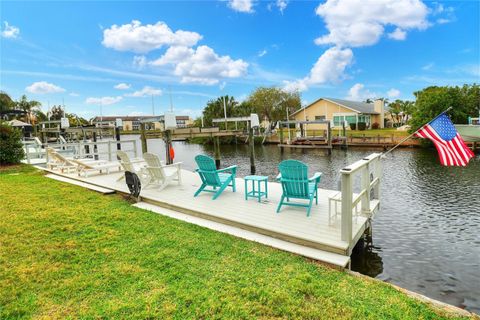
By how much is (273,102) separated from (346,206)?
5012 centimetres

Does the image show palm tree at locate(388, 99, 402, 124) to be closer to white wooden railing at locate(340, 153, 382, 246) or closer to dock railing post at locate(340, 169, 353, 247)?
white wooden railing at locate(340, 153, 382, 246)

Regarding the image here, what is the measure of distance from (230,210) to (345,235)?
94.6 inches

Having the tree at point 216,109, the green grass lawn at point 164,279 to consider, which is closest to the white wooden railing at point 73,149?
the green grass lawn at point 164,279

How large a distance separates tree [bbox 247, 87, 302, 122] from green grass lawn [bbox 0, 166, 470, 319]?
160ft

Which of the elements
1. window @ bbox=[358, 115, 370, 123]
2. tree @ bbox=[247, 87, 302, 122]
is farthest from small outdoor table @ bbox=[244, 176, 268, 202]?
tree @ bbox=[247, 87, 302, 122]

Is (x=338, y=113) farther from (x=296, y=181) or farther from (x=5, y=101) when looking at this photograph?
(x=5, y=101)

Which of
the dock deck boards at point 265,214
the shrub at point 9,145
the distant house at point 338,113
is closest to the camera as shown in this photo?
the dock deck boards at point 265,214

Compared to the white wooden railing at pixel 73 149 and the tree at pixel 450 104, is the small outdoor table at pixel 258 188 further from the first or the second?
the tree at pixel 450 104

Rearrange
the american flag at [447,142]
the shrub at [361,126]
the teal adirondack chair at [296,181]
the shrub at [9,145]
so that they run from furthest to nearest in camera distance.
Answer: the shrub at [361,126]
the shrub at [9,145]
the american flag at [447,142]
the teal adirondack chair at [296,181]

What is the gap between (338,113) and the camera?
42375 millimetres

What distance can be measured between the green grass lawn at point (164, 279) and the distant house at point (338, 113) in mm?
39809

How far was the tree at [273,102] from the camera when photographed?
2064 inches

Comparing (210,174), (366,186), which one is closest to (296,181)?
(366,186)

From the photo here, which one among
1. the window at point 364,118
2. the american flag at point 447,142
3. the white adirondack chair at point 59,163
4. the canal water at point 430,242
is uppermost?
the window at point 364,118
